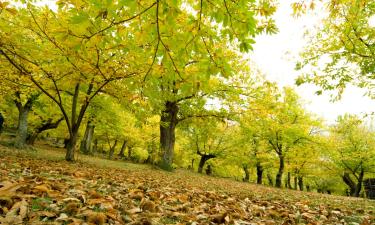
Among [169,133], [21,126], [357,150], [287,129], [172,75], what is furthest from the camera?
[357,150]

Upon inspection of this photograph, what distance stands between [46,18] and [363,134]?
33.2 meters

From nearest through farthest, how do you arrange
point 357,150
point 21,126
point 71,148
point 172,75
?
point 172,75
point 71,148
point 21,126
point 357,150

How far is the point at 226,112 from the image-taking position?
14438mm

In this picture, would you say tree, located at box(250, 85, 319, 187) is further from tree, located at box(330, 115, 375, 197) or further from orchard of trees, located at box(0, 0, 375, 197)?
tree, located at box(330, 115, 375, 197)

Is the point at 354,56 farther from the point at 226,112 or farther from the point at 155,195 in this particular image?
the point at 155,195

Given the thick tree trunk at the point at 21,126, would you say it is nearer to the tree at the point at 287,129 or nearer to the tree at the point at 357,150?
the tree at the point at 287,129

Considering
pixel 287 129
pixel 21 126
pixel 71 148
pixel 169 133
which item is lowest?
pixel 71 148

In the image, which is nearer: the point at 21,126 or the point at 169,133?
the point at 21,126

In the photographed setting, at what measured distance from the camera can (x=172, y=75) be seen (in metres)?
2.79

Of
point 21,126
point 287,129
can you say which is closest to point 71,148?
point 21,126

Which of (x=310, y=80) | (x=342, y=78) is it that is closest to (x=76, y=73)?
(x=310, y=80)

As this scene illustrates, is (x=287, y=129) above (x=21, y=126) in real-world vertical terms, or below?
above

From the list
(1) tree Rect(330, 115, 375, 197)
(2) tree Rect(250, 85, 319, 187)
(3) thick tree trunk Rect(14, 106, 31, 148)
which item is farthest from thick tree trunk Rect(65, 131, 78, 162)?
(1) tree Rect(330, 115, 375, 197)

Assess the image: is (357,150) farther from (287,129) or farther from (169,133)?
(169,133)
